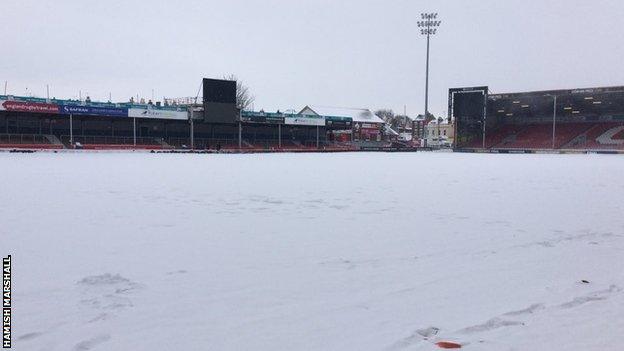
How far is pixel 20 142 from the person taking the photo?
1896 inches

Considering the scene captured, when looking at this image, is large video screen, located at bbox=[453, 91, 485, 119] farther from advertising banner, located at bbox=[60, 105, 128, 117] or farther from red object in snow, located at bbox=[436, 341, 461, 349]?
red object in snow, located at bbox=[436, 341, 461, 349]

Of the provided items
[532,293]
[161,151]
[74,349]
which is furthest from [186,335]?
[161,151]

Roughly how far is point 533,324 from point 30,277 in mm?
5451

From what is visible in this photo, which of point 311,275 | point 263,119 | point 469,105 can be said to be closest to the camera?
point 311,275

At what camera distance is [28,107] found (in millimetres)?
47844

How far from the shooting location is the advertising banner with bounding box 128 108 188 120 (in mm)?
53656

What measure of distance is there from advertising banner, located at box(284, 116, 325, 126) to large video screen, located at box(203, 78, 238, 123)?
7.71 metres

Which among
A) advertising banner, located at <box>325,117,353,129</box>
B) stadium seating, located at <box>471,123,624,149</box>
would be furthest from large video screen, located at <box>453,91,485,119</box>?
advertising banner, located at <box>325,117,353,129</box>

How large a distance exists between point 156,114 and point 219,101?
777cm

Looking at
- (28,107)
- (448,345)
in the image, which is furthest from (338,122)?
(448,345)

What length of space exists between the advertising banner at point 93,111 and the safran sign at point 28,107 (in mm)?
880

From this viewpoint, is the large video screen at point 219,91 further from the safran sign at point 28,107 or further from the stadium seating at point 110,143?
the safran sign at point 28,107

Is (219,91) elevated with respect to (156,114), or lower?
elevated

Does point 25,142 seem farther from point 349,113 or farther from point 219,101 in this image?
point 349,113
